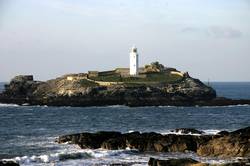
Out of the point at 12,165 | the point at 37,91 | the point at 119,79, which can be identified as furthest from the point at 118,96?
the point at 12,165

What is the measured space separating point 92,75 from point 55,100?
13.9 meters

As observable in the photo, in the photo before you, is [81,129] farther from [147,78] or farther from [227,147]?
[147,78]

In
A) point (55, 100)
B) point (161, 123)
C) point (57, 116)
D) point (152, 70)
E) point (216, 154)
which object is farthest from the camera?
point (152, 70)

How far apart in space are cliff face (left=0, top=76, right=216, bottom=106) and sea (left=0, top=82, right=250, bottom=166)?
485 centimetres

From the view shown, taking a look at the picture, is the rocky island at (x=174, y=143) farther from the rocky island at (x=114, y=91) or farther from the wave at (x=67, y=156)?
the rocky island at (x=114, y=91)

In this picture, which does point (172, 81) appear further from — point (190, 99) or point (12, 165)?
point (12, 165)

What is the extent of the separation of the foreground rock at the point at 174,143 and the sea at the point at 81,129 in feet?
3.15

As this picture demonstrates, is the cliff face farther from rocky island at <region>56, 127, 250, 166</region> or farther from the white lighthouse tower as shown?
rocky island at <region>56, 127, 250, 166</region>

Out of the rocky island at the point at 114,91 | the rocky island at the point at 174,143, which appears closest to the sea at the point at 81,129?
the rocky island at the point at 174,143

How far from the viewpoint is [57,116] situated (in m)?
81.2

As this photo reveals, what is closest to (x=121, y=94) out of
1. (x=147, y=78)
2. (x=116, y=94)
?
(x=116, y=94)

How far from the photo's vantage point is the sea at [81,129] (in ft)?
119

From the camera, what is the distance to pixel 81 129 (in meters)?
62.0

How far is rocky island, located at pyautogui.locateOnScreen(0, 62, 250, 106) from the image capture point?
107 metres
